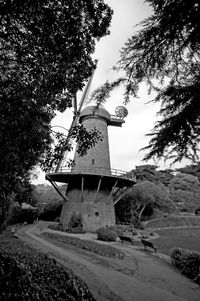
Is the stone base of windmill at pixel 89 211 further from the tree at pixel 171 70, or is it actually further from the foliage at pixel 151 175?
the foliage at pixel 151 175

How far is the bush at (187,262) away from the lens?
281 inches

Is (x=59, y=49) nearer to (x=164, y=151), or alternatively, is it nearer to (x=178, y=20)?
(x=178, y=20)

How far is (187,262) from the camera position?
25.4 feet

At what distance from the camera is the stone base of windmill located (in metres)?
19.8

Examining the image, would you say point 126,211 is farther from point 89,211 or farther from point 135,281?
point 135,281

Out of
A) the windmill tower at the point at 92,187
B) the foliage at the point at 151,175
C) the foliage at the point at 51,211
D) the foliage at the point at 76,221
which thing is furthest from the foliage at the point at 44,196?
the foliage at the point at 151,175

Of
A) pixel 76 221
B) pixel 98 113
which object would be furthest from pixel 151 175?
pixel 76 221

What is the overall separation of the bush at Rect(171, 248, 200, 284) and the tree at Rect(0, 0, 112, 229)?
6.81 m

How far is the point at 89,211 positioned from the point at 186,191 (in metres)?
27.2

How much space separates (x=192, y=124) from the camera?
3895 millimetres

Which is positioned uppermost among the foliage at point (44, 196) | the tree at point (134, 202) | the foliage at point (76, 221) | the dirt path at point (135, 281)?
the foliage at point (44, 196)

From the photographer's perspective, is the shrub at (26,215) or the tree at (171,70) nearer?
the tree at (171,70)

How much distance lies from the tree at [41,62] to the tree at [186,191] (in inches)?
1476

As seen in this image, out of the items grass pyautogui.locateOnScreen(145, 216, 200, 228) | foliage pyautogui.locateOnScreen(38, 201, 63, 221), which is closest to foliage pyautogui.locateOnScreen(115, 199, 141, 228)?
grass pyautogui.locateOnScreen(145, 216, 200, 228)
